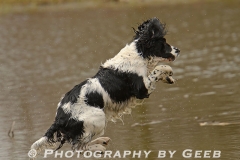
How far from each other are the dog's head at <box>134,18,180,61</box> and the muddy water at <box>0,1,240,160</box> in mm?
1406

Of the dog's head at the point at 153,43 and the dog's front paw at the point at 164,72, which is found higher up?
the dog's head at the point at 153,43

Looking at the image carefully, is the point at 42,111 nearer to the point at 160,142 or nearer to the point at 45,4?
the point at 160,142

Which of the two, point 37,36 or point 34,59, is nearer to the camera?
point 34,59

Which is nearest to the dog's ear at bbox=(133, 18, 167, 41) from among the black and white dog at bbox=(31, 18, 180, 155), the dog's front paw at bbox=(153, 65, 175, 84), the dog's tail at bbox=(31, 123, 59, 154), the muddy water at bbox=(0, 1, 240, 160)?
the black and white dog at bbox=(31, 18, 180, 155)

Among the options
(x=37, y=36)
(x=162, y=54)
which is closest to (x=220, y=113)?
(x=162, y=54)

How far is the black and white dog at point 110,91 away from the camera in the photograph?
7.76 meters

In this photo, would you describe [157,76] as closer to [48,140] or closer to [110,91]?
[110,91]

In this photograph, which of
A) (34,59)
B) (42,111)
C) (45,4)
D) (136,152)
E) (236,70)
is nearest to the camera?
(136,152)

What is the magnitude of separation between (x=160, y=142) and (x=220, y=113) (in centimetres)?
202

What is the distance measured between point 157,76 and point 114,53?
1058cm

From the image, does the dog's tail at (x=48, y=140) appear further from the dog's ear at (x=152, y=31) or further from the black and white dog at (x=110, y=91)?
the dog's ear at (x=152, y=31)

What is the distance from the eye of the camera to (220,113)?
10453mm

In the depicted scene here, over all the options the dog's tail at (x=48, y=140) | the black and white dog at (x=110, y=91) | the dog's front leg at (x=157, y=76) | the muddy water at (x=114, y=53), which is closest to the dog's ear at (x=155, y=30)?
the black and white dog at (x=110, y=91)

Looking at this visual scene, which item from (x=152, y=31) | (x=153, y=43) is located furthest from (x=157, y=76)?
(x=152, y=31)
